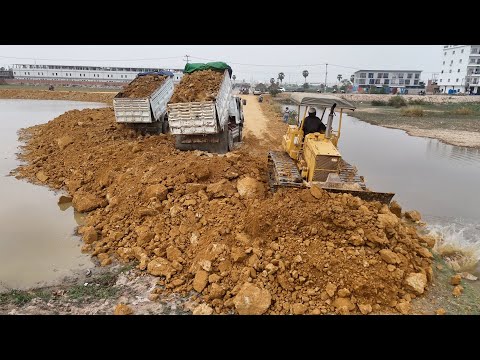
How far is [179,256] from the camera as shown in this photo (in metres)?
5.54

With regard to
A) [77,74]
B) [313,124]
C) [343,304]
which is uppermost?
[77,74]

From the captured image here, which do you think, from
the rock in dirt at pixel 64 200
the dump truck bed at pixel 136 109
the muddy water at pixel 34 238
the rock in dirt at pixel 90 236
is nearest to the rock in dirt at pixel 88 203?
the muddy water at pixel 34 238

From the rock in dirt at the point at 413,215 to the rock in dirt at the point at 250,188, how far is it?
3636 mm

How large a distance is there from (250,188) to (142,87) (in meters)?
8.95

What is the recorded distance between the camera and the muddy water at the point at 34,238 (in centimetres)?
558

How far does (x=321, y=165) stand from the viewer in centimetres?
662

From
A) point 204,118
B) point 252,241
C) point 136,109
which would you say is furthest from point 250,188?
point 136,109

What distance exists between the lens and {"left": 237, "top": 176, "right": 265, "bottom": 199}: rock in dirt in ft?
22.6

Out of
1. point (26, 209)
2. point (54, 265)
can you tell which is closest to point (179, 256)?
point (54, 265)

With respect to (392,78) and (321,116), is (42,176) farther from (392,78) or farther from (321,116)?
(392,78)

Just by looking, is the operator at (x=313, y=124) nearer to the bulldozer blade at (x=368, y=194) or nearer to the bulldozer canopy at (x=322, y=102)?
the bulldozer canopy at (x=322, y=102)

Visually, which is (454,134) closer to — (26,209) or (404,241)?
(404,241)

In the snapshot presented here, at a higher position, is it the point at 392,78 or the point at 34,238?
the point at 392,78

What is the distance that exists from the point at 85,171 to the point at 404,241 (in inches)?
344
